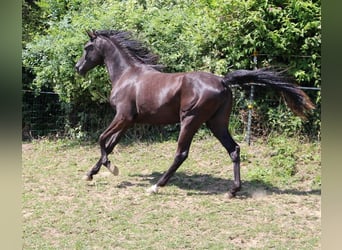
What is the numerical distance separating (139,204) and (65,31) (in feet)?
15.1

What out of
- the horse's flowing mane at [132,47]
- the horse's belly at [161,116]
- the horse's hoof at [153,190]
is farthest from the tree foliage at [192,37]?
the horse's hoof at [153,190]

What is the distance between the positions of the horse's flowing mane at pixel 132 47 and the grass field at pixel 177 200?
1768 millimetres

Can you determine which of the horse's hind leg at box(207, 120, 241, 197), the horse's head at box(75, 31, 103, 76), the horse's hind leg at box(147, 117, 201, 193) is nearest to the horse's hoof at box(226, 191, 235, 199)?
the horse's hind leg at box(207, 120, 241, 197)

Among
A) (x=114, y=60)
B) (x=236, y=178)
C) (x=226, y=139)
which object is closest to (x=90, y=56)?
(x=114, y=60)

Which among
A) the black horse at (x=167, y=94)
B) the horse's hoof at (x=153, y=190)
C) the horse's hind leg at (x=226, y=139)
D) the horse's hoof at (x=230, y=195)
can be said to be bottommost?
the horse's hoof at (x=153, y=190)

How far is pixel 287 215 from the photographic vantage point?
4.61 meters

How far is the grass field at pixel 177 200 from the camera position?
4.04 m

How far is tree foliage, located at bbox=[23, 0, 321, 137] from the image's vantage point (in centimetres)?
699

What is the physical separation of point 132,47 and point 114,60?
1.15 feet

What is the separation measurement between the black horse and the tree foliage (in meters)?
0.93

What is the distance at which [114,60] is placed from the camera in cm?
616

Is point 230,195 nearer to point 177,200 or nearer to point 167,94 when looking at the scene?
point 177,200

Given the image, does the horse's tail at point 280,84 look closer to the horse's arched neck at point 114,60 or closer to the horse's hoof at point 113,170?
the horse's arched neck at point 114,60
